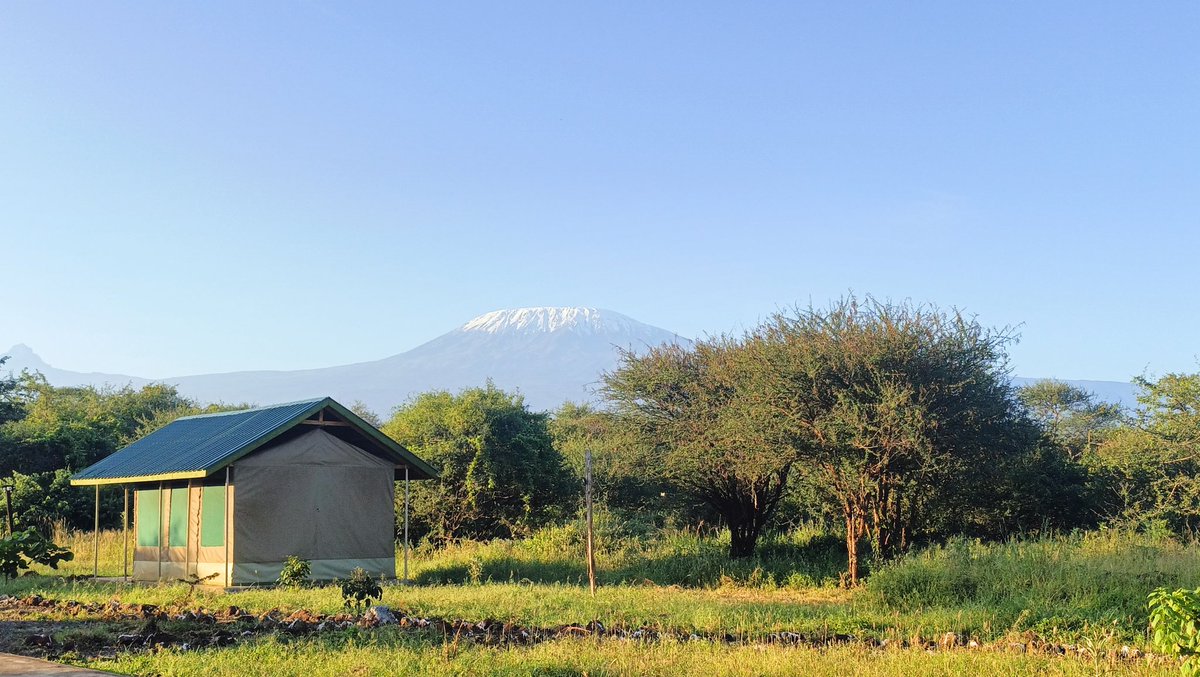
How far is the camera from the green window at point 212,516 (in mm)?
22031

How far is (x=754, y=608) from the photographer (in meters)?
16.0

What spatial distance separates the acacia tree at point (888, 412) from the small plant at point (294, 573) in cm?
990

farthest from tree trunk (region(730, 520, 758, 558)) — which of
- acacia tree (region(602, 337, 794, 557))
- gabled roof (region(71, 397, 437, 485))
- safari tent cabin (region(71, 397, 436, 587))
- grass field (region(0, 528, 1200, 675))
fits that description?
safari tent cabin (region(71, 397, 436, 587))

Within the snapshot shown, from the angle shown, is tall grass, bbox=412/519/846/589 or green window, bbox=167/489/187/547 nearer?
tall grass, bbox=412/519/846/589

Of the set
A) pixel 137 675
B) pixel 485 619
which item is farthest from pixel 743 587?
pixel 137 675

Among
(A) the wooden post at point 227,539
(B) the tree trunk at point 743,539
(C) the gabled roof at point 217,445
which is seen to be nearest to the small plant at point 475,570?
(C) the gabled roof at point 217,445

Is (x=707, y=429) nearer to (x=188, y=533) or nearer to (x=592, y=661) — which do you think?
(x=188, y=533)

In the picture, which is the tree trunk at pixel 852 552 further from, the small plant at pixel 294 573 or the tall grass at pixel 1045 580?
the small plant at pixel 294 573

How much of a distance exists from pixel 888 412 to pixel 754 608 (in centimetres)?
637

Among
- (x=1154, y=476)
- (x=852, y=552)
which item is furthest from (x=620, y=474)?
→ (x=1154, y=476)

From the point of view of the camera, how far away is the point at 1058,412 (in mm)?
62750

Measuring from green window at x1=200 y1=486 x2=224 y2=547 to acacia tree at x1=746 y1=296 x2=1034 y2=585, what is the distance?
37.3 ft

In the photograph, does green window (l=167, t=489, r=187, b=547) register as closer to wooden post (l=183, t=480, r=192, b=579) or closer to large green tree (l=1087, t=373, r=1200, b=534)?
wooden post (l=183, t=480, r=192, b=579)

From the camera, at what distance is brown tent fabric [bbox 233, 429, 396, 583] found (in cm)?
2178
